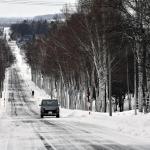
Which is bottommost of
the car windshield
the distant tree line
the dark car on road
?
the dark car on road

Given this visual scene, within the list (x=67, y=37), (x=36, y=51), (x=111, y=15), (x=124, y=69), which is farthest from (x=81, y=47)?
(x=36, y=51)

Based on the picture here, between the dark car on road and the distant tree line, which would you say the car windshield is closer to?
the dark car on road

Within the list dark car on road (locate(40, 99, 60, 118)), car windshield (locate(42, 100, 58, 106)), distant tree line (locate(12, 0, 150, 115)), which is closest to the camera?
distant tree line (locate(12, 0, 150, 115))

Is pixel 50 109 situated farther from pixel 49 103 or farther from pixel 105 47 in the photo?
pixel 105 47

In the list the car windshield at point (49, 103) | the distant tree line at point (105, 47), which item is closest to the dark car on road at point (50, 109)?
the car windshield at point (49, 103)

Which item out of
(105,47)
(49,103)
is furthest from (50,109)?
(105,47)

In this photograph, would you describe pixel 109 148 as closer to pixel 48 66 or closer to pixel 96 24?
pixel 96 24

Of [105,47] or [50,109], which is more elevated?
[105,47]

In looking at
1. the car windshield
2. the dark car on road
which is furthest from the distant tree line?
the dark car on road

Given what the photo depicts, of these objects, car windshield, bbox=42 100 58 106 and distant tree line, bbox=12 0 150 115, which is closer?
distant tree line, bbox=12 0 150 115

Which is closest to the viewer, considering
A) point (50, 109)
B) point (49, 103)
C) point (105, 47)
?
point (50, 109)

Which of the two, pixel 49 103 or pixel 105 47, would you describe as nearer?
pixel 105 47

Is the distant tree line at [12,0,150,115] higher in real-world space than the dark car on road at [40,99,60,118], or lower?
higher

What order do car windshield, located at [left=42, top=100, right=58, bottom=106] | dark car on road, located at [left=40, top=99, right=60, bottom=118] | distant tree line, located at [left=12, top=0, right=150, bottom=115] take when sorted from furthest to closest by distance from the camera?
car windshield, located at [left=42, top=100, right=58, bottom=106] < dark car on road, located at [left=40, top=99, right=60, bottom=118] < distant tree line, located at [left=12, top=0, right=150, bottom=115]
